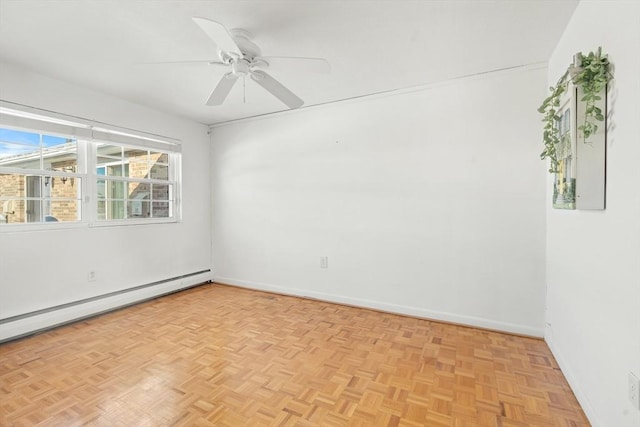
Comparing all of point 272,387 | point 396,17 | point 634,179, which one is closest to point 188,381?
point 272,387

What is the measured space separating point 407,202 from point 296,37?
190cm

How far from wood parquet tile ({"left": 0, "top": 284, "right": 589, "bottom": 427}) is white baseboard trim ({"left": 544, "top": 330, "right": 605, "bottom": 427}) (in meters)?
0.04

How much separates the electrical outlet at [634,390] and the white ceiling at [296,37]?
6.69 feet

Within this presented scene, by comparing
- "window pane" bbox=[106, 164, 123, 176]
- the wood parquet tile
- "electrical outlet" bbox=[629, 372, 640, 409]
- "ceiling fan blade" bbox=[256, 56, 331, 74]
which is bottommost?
the wood parquet tile

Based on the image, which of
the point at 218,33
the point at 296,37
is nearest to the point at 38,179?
the point at 218,33

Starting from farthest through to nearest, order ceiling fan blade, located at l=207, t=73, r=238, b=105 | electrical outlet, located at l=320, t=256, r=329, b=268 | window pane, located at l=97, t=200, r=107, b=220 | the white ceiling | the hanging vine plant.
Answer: electrical outlet, located at l=320, t=256, r=329, b=268, window pane, located at l=97, t=200, r=107, b=220, ceiling fan blade, located at l=207, t=73, r=238, b=105, the white ceiling, the hanging vine plant

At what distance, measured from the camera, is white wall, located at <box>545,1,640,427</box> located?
122cm

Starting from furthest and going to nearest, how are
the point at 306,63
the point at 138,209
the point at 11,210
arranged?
the point at 138,209
the point at 11,210
the point at 306,63

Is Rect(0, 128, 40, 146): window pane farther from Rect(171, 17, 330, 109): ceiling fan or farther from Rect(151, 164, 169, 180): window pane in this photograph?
Rect(171, 17, 330, 109): ceiling fan

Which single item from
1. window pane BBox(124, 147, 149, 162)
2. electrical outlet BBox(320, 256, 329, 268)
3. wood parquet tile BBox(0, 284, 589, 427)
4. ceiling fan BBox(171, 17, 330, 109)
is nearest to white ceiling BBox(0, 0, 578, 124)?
ceiling fan BBox(171, 17, 330, 109)

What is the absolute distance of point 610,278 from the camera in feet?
4.58

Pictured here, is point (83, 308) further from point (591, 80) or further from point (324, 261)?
point (591, 80)

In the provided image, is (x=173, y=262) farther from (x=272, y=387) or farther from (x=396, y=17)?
(x=396, y=17)

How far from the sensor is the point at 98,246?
10.7 feet
